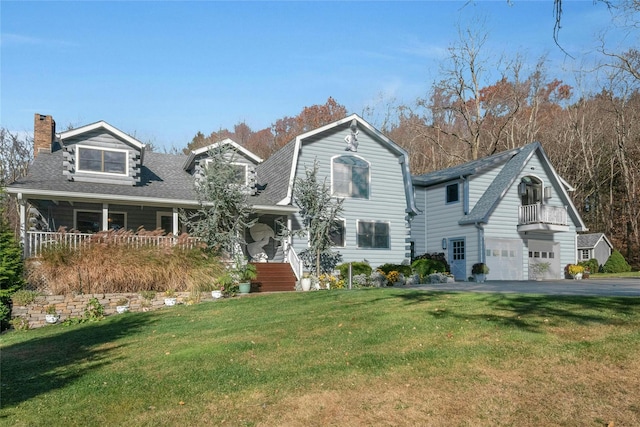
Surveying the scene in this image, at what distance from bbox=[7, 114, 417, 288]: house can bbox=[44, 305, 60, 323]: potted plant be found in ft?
11.9

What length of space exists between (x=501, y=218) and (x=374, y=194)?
6785mm

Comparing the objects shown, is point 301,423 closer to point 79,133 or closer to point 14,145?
point 79,133

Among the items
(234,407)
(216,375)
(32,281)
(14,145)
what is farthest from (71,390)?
(14,145)

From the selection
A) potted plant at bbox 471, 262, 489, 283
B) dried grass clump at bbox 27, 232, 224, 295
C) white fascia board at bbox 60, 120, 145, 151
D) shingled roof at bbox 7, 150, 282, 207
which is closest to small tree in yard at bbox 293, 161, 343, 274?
shingled roof at bbox 7, 150, 282, 207

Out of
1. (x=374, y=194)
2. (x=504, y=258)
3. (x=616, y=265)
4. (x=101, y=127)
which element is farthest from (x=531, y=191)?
(x=101, y=127)

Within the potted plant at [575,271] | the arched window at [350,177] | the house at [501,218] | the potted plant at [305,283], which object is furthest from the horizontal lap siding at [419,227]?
the potted plant at [305,283]

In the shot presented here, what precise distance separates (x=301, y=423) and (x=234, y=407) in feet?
2.95

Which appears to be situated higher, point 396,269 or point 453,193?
point 453,193

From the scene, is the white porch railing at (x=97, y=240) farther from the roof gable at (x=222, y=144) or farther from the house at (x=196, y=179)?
the roof gable at (x=222, y=144)

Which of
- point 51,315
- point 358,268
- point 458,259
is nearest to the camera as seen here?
point 51,315

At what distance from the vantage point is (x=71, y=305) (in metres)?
14.1

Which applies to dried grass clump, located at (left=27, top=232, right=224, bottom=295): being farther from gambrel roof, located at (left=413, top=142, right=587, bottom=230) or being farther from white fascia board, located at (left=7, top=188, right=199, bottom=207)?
gambrel roof, located at (left=413, top=142, right=587, bottom=230)

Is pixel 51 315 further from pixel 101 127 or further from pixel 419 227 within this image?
pixel 419 227

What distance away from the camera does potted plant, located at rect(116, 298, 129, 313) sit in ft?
47.4
